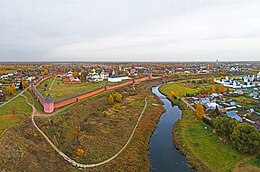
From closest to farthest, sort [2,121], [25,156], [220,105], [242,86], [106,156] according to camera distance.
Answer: [25,156], [106,156], [2,121], [220,105], [242,86]

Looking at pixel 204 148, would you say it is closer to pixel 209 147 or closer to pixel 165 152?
pixel 209 147

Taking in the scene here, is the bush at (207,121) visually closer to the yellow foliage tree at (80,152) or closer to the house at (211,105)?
the house at (211,105)

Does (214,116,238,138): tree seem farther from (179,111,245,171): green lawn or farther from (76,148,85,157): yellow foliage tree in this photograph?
(76,148,85,157): yellow foliage tree

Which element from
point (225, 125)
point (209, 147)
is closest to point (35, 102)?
point (209, 147)

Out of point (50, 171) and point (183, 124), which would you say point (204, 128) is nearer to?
point (183, 124)

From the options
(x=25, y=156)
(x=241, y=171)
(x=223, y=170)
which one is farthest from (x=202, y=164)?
(x=25, y=156)

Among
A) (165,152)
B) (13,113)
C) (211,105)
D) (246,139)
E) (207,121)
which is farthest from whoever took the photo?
(211,105)
